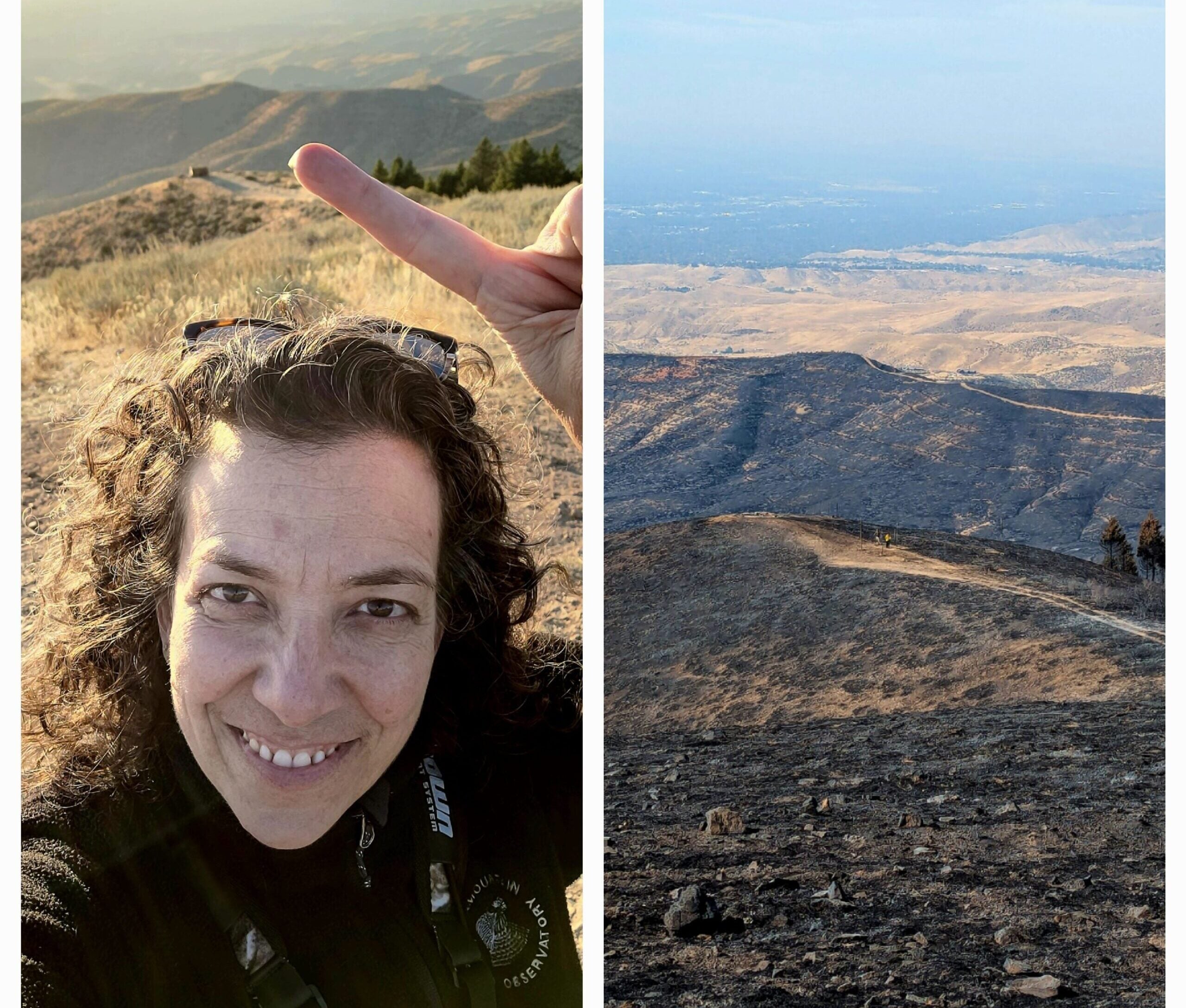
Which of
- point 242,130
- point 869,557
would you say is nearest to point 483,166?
point 242,130

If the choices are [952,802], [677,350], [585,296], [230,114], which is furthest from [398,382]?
[230,114]

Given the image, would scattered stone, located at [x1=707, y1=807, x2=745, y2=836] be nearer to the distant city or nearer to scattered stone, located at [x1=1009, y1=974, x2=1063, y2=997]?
scattered stone, located at [x1=1009, y1=974, x2=1063, y2=997]

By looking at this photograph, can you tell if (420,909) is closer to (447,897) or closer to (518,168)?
(447,897)

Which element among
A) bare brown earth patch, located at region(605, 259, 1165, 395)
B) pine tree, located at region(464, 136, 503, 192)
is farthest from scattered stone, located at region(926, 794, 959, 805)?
pine tree, located at region(464, 136, 503, 192)

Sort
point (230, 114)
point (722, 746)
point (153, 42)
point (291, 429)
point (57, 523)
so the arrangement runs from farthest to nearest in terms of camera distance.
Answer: point (230, 114) → point (153, 42) → point (722, 746) → point (57, 523) → point (291, 429)

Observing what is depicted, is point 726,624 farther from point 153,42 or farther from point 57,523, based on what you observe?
point 153,42
